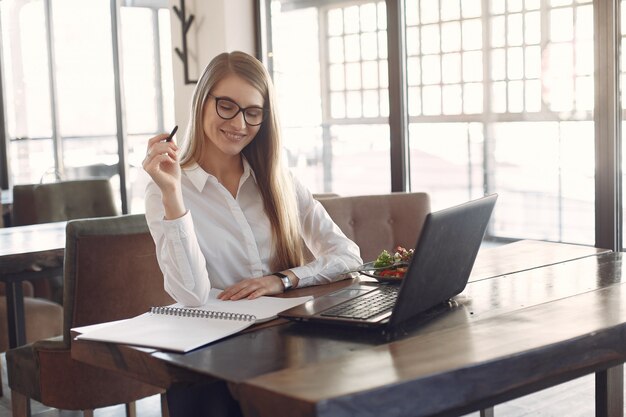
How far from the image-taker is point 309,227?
2.42 meters

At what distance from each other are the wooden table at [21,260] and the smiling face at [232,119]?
1.11 metres

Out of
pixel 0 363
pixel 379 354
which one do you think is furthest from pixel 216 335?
pixel 0 363

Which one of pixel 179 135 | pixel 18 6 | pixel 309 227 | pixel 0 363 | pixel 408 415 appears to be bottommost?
pixel 0 363

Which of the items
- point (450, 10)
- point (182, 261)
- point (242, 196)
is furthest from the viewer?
point (450, 10)

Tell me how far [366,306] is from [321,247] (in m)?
0.65

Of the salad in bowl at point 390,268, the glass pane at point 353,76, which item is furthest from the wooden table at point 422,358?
the glass pane at point 353,76

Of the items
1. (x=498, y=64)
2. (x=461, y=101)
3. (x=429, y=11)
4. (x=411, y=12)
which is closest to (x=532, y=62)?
(x=498, y=64)

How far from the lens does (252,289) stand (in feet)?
6.34

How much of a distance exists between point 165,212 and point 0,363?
8.30 ft

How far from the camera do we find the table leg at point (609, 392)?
1.95 metres

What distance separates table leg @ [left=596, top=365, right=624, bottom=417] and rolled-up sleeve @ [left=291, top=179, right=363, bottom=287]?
2.19 ft

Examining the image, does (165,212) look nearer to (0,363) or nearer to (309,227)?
(309,227)

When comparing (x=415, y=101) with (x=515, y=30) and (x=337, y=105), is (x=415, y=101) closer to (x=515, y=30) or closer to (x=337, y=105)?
(x=337, y=105)

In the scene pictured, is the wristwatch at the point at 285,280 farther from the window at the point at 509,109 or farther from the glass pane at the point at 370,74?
the glass pane at the point at 370,74
